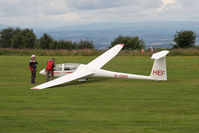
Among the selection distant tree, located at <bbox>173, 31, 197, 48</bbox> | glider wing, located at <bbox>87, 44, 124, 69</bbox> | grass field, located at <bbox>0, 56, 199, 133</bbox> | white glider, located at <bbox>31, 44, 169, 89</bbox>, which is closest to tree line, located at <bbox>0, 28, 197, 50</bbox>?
distant tree, located at <bbox>173, 31, 197, 48</bbox>

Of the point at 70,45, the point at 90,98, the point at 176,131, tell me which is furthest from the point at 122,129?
the point at 70,45

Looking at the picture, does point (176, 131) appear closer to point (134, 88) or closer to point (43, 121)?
point (43, 121)

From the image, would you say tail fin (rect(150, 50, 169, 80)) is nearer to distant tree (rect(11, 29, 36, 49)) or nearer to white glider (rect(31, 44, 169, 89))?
white glider (rect(31, 44, 169, 89))

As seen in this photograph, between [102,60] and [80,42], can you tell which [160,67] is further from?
[80,42]

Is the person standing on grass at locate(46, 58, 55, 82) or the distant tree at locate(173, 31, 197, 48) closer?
the person standing on grass at locate(46, 58, 55, 82)

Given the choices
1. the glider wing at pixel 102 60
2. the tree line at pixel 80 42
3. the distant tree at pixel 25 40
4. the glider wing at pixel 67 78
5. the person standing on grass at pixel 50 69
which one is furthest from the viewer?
the distant tree at pixel 25 40

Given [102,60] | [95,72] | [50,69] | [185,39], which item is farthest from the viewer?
[185,39]

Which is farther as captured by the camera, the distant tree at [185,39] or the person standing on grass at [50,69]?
the distant tree at [185,39]

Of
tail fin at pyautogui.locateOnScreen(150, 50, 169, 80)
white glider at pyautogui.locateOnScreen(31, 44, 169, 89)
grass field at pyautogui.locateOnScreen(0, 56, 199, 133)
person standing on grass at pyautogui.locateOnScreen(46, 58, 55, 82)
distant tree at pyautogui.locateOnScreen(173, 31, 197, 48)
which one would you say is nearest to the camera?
grass field at pyautogui.locateOnScreen(0, 56, 199, 133)

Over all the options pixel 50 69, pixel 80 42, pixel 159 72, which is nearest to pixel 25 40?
pixel 80 42

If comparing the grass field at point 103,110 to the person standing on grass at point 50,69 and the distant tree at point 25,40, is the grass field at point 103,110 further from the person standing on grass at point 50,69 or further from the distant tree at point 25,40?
the distant tree at point 25,40

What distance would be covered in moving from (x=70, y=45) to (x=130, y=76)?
250 ft

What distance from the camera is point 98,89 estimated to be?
69.1 ft

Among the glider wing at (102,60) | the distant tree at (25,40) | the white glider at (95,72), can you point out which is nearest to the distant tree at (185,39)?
the distant tree at (25,40)
